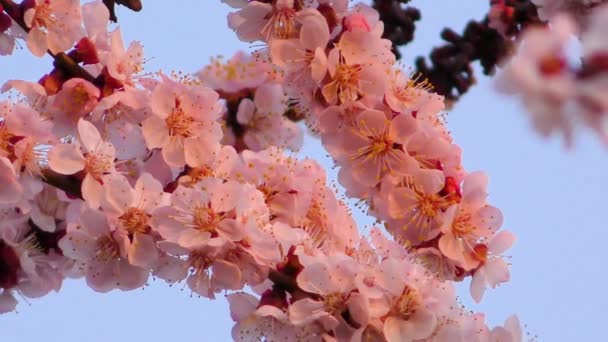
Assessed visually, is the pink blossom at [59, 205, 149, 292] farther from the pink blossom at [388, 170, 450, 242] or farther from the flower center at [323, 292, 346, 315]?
the pink blossom at [388, 170, 450, 242]

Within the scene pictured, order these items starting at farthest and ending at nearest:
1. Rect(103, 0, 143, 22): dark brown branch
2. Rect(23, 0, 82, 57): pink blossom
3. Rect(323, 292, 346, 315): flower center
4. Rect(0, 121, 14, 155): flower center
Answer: Rect(103, 0, 143, 22): dark brown branch, Rect(23, 0, 82, 57): pink blossom, Rect(0, 121, 14, 155): flower center, Rect(323, 292, 346, 315): flower center

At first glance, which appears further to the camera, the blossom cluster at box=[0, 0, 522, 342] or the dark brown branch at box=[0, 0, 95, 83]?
the dark brown branch at box=[0, 0, 95, 83]

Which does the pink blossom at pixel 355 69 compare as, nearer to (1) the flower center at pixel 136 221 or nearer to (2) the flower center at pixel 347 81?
(2) the flower center at pixel 347 81

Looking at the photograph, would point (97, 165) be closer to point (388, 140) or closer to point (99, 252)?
point (99, 252)

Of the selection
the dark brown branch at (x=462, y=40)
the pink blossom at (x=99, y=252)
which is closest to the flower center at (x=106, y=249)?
the pink blossom at (x=99, y=252)

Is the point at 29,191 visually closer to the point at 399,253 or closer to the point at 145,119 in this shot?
the point at 145,119

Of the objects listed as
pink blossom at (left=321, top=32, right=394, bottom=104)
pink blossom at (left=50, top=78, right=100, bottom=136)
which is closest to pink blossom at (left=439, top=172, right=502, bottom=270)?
pink blossom at (left=321, top=32, right=394, bottom=104)

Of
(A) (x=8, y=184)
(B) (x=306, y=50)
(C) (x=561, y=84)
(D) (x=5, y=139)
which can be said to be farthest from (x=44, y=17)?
(C) (x=561, y=84)
